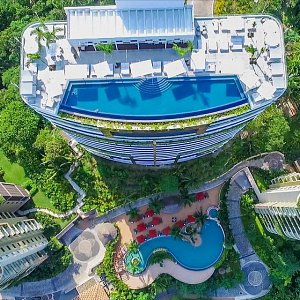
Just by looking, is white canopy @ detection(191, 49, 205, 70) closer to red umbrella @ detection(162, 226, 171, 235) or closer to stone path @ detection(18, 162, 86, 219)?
stone path @ detection(18, 162, 86, 219)

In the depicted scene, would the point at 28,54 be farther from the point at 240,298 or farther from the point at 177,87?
the point at 240,298

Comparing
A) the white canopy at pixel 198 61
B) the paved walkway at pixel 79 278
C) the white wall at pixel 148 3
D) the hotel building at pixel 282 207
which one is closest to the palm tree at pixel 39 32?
the white wall at pixel 148 3

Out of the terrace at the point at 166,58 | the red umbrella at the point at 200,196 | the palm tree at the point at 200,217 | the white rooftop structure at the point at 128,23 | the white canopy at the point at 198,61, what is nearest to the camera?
the white rooftop structure at the point at 128,23

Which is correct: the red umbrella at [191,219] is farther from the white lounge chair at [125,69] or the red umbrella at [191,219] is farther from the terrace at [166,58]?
the white lounge chair at [125,69]

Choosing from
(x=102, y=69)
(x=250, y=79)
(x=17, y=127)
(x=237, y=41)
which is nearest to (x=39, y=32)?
(x=102, y=69)

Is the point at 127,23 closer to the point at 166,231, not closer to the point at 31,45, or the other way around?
the point at 31,45

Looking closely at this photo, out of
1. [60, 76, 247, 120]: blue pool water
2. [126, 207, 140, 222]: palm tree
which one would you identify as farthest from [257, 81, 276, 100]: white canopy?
[126, 207, 140, 222]: palm tree
